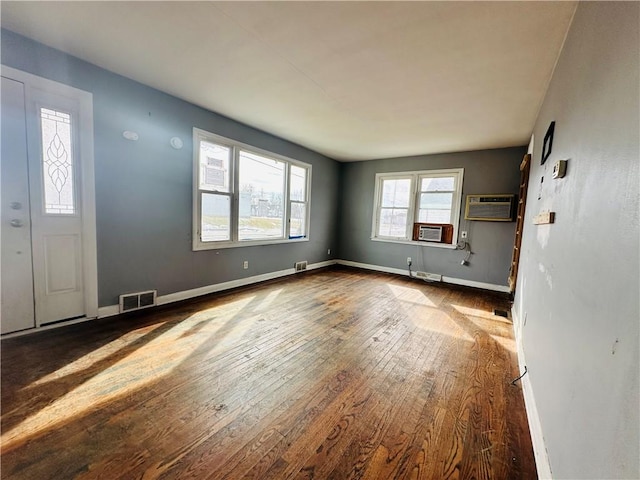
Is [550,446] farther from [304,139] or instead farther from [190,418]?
[304,139]

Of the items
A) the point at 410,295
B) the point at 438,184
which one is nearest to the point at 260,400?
the point at 410,295

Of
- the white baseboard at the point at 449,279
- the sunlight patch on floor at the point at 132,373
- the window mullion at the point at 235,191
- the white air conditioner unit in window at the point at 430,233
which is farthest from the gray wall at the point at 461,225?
the sunlight patch on floor at the point at 132,373

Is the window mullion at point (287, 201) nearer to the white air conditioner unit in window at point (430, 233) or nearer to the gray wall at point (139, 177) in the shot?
the gray wall at point (139, 177)

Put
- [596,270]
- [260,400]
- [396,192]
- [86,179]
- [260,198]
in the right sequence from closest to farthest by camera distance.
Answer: [596,270]
[260,400]
[86,179]
[260,198]
[396,192]

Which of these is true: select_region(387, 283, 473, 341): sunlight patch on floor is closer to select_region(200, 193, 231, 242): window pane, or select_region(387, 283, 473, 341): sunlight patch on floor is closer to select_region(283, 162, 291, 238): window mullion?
select_region(283, 162, 291, 238): window mullion

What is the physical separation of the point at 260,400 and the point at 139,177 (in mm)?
2718

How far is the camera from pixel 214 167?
12.3 feet

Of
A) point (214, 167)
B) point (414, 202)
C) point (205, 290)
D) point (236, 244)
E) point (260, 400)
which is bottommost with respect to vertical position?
point (260, 400)

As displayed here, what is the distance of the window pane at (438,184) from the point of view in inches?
202

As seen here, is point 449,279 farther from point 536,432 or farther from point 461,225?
point 536,432

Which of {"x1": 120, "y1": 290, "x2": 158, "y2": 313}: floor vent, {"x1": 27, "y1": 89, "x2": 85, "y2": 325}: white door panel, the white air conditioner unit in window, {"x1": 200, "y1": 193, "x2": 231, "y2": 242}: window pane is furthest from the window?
the white air conditioner unit in window

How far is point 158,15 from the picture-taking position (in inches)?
74.2

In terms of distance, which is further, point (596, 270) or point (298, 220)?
point (298, 220)

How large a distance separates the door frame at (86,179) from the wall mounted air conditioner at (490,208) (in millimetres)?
5537
